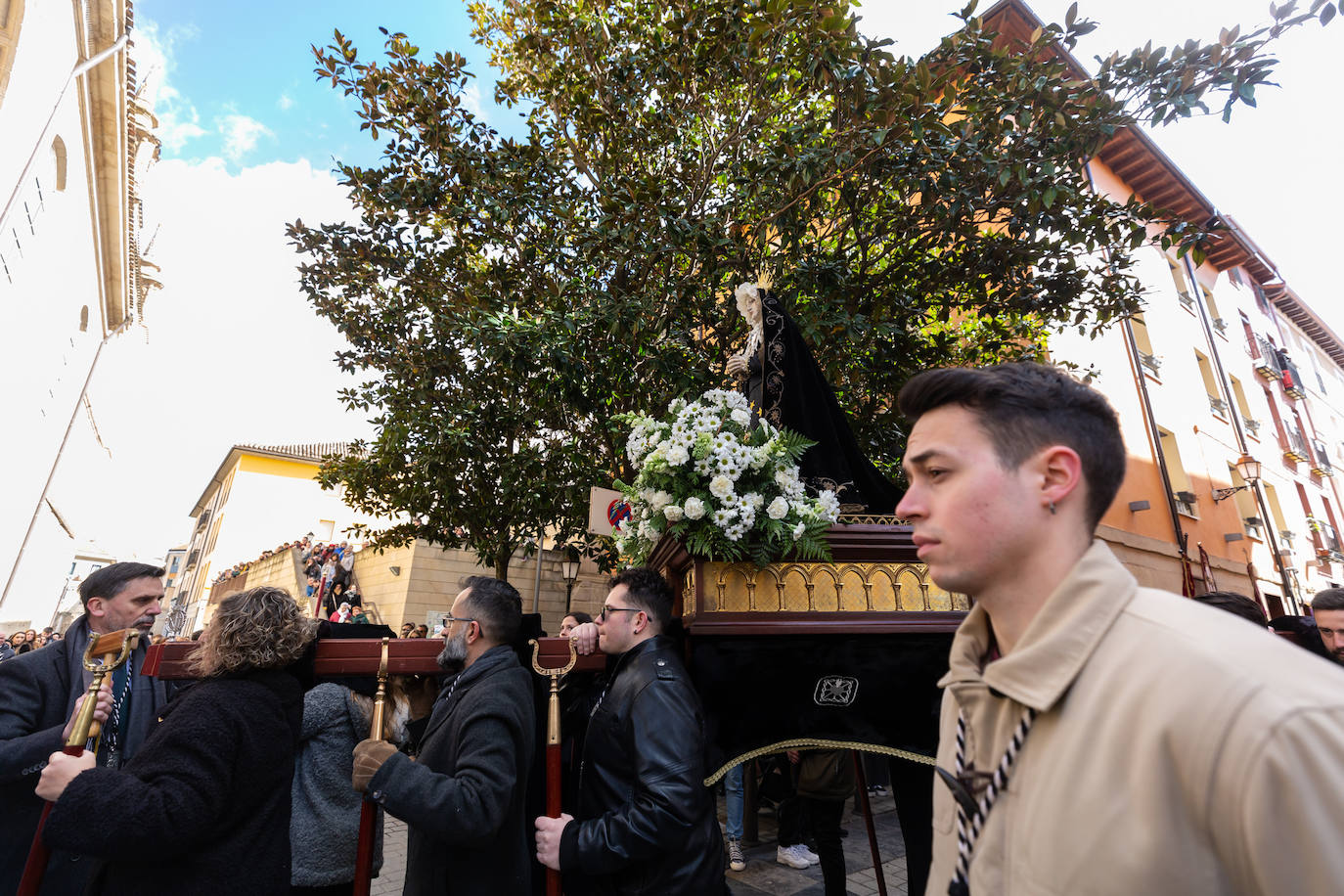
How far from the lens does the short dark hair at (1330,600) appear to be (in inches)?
130

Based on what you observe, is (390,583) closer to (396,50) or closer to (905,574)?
(396,50)

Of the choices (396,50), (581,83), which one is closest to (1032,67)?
(581,83)

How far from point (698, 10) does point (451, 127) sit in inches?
102

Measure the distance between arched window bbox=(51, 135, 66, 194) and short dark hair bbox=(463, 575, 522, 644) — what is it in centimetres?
1662

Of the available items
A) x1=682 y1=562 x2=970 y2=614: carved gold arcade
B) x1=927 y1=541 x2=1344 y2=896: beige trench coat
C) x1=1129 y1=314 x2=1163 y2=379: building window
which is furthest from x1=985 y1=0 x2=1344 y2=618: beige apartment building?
x1=927 y1=541 x2=1344 y2=896: beige trench coat

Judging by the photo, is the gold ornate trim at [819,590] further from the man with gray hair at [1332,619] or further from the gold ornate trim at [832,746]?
the man with gray hair at [1332,619]

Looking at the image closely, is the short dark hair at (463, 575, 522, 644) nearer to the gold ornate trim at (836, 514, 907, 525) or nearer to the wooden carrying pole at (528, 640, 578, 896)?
the wooden carrying pole at (528, 640, 578, 896)

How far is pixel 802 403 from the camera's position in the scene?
12.1 feet

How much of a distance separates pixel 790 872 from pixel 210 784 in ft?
16.4

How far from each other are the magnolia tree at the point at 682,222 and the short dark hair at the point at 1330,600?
3.19m

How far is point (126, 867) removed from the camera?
83.0 inches

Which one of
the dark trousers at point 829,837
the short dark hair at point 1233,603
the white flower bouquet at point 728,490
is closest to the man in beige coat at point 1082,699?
the white flower bouquet at point 728,490

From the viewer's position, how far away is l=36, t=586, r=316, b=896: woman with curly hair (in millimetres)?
1967

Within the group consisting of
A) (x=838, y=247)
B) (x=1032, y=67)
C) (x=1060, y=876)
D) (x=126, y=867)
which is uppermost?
(x=1032, y=67)
